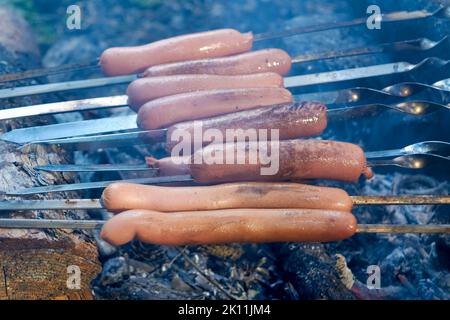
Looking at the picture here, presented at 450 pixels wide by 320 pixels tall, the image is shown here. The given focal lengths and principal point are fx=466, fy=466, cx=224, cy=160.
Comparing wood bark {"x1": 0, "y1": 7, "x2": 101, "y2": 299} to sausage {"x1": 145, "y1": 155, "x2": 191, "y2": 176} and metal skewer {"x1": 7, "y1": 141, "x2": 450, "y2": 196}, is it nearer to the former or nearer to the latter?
metal skewer {"x1": 7, "y1": 141, "x2": 450, "y2": 196}

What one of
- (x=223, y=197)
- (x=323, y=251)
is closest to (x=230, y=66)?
(x=223, y=197)

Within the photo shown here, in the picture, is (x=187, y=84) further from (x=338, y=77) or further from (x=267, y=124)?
(x=338, y=77)

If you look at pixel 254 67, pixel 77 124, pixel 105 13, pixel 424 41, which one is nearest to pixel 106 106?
pixel 77 124

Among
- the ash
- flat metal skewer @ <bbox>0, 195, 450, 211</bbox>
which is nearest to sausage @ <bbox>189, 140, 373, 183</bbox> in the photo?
flat metal skewer @ <bbox>0, 195, 450, 211</bbox>

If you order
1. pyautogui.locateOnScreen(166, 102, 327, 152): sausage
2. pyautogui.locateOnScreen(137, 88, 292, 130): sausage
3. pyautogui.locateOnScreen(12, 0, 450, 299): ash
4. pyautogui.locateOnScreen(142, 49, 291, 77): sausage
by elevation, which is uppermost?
pyautogui.locateOnScreen(142, 49, 291, 77): sausage

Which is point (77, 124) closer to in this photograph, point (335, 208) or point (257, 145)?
point (257, 145)
